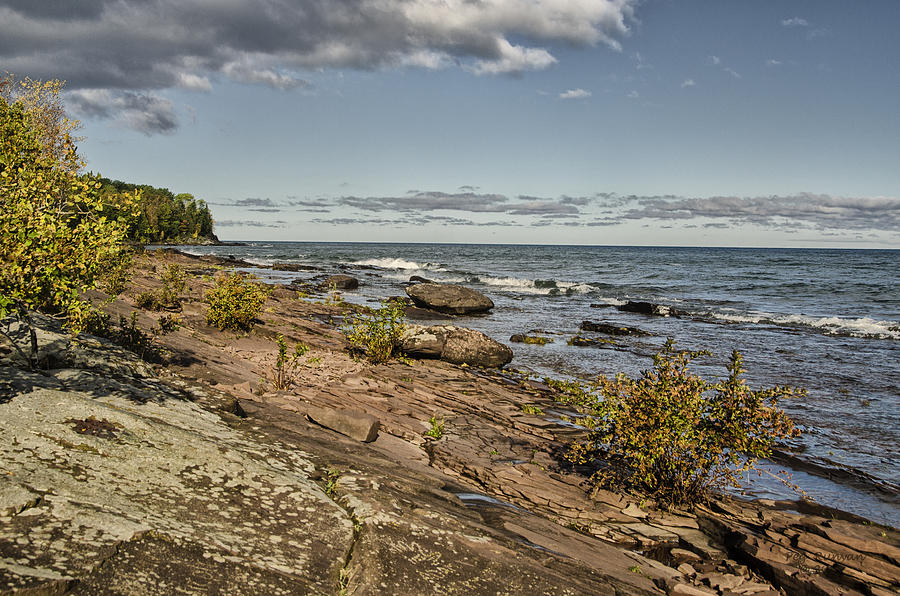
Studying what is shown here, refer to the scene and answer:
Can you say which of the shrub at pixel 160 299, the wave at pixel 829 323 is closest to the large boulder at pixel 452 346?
the shrub at pixel 160 299

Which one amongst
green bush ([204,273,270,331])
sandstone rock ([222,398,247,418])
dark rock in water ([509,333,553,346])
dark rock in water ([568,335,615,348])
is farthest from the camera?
dark rock in water ([568,335,615,348])

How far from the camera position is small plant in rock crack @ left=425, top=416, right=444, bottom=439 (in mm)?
9336

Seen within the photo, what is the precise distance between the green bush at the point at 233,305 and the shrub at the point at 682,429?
11160 millimetres

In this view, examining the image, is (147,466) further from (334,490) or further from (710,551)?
(710,551)

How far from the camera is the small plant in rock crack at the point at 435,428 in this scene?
934 cm

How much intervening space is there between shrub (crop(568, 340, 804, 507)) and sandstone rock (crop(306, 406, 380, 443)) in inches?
126

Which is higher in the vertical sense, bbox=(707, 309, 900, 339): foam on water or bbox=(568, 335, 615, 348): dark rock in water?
bbox=(568, 335, 615, 348): dark rock in water

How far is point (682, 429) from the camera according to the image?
712 cm

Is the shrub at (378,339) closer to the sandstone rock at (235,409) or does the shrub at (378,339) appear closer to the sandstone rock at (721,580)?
the sandstone rock at (235,409)

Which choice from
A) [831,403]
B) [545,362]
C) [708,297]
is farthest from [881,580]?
[708,297]

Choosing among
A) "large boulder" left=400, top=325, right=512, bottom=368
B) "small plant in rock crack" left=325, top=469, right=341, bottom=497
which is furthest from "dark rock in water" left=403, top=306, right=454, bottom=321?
"small plant in rock crack" left=325, top=469, right=341, bottom=497

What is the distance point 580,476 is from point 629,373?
9.03m

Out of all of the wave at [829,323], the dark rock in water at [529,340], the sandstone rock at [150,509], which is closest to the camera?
the sandstone rock at [150,509]

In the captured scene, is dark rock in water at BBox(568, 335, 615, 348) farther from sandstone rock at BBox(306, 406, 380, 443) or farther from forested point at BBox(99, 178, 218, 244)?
forested point at BBox(99, 178, 218, 244)
